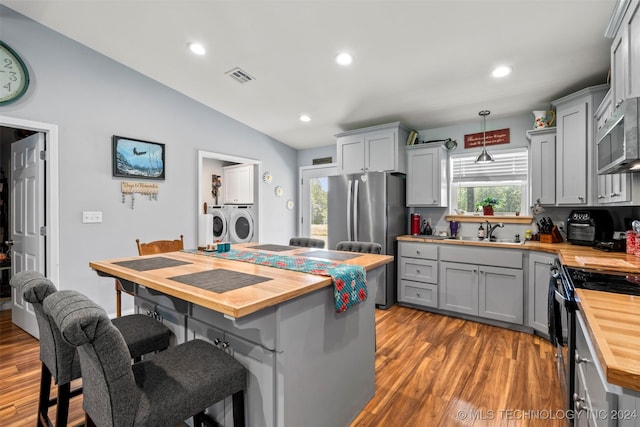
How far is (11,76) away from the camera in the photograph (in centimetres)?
264

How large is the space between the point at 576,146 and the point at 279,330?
3160 millimetres

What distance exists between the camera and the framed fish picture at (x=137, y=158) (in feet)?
10.9

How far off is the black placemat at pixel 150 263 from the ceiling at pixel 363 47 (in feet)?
6.35

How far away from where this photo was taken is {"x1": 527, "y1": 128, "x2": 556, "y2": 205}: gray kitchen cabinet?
301 cm

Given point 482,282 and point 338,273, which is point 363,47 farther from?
point 482,282

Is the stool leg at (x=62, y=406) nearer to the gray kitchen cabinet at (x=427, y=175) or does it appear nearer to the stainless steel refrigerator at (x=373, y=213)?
the stainless steel refrigerator at (x=373, y=213)

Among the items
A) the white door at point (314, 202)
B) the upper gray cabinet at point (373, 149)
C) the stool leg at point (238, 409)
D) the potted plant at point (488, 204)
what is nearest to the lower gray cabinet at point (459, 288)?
the potted plant at point (488, 204)

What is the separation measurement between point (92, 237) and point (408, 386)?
132 inches

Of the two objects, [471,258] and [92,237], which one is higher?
[92,237]

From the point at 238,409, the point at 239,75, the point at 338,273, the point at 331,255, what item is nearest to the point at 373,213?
the point at 331,255

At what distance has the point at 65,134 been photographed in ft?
9.72

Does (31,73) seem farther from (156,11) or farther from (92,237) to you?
(92,237)

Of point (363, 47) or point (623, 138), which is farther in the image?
point (363, 47)

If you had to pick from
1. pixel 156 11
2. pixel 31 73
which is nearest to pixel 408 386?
pixel 156 11
